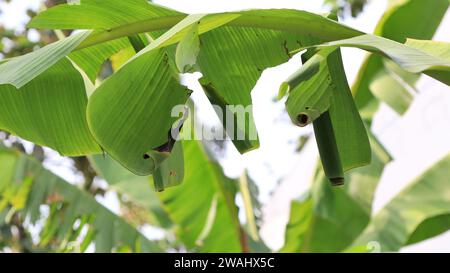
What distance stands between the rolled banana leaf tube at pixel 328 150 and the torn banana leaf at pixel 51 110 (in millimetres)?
489

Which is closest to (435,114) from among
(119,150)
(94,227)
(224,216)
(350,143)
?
(224,216)

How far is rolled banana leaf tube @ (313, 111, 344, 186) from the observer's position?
1049 mm

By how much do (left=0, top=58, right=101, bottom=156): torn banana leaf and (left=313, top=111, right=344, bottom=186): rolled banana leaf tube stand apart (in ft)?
1.60

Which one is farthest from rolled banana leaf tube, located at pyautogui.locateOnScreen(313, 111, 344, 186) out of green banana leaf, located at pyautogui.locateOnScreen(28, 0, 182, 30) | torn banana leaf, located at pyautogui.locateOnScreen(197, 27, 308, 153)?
green banana leaf, located at pyautogui.locateOnScreen(28, 0, 182, 30)

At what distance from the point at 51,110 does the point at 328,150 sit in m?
0.56

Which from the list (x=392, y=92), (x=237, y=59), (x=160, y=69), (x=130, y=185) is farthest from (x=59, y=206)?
(x=160, y=69)

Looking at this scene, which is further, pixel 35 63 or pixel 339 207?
pixel 339 207

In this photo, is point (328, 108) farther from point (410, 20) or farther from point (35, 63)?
point (410, 20)

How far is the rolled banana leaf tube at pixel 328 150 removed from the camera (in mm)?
1049

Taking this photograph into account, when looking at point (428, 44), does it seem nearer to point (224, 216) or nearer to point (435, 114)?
point (224, 216)

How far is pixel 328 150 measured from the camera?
3.48ft
